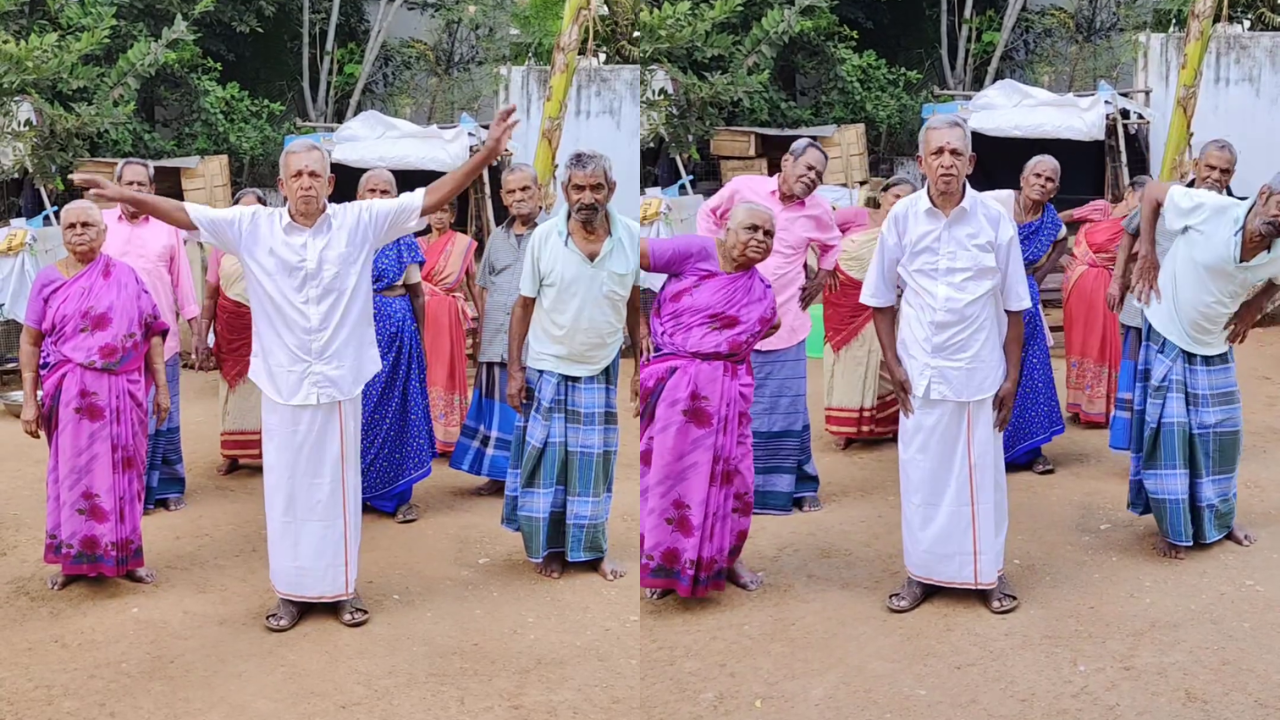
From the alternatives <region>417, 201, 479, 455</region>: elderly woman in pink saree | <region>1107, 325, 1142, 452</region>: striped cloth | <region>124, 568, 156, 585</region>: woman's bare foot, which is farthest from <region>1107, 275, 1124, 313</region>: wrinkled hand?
<region>124, 568, 156, 585</region>: woman's bare foot

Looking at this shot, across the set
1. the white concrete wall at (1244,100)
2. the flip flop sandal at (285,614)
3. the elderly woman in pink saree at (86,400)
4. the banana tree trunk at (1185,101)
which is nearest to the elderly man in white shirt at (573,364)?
the flip flop sandal at (285,614)

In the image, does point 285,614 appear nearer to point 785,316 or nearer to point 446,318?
point 785,316

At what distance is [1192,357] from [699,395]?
2.24 m

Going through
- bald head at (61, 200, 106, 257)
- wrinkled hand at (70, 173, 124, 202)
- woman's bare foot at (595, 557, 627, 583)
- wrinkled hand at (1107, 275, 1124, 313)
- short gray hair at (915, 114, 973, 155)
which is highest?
short gray hair at (915, 114, 973, 155)

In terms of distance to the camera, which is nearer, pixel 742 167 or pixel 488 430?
pixel 488 430

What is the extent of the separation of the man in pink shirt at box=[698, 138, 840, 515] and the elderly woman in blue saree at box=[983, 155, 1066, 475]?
1.22 m

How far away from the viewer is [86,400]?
5.40 metres

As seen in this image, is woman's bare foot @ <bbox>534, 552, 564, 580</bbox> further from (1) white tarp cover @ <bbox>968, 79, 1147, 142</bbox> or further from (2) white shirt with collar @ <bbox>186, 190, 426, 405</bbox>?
(1) white tarp cover @ <bbox>968, 79, 1147, 142</bbox>

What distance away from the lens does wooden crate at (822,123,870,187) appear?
43.7ft

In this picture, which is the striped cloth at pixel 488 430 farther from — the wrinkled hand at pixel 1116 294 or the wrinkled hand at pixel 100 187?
the wrinkled hand at pixel 1116 294

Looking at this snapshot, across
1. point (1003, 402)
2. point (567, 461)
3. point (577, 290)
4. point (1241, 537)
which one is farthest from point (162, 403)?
point (1241, 537)

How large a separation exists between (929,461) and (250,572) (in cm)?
298

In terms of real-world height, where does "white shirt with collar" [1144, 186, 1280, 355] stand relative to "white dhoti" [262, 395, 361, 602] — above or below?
above

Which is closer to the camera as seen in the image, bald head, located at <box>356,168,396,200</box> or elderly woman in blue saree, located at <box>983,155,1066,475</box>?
bald head, located at <box>356,168,396,200</box>
